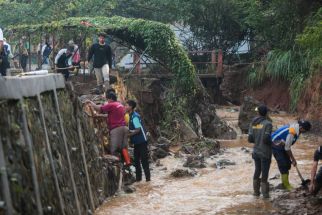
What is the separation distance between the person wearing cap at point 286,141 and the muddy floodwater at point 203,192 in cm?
65

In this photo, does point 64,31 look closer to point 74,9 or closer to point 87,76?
point 87,76

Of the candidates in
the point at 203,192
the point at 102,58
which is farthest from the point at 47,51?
the point at 203,192

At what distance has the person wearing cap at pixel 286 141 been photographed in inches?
428

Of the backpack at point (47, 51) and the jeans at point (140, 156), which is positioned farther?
the backpack at point (47, 51)

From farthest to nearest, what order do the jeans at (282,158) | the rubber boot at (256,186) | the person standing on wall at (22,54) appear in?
1. the person standing on wall at (22,54)
2. the rubber boot at (256,186)
3. the jeans at (282,158)

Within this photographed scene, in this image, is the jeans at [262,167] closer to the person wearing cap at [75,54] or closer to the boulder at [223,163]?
the boulder at [223,163]

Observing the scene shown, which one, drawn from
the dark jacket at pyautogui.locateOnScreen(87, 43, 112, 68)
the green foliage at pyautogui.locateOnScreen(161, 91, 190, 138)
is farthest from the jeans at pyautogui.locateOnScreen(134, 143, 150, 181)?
the green foliage at pyautogui.locateOnScreen(161, 91, 190, 138)

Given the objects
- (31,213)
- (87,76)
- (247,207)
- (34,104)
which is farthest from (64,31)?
(31,213)

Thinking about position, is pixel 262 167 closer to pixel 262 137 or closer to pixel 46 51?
pixel 262 137

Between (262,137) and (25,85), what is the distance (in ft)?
17.1

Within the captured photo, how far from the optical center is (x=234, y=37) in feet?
109

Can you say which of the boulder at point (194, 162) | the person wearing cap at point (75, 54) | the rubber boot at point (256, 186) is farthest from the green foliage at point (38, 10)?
the rubber boot at point (256, 186)

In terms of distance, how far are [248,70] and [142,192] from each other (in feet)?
60.4

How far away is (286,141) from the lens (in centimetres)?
1097
